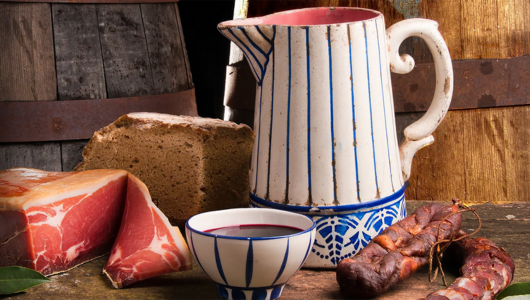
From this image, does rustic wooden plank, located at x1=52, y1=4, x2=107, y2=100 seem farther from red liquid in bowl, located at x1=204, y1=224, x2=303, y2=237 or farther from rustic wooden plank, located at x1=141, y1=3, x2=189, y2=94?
red liquid in bowl, located at x1=204, y1=224, x2=303, y2=237

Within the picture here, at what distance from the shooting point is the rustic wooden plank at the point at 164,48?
1451 mm

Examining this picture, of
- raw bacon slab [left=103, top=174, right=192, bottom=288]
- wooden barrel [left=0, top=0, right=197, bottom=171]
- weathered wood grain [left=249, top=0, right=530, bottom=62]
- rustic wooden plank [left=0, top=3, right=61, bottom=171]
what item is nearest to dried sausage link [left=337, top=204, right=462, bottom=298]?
raw bacon slab [left=103, top=174, right=192, bottom=288]

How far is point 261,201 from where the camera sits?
104 cm

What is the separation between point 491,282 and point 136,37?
99 centimetres

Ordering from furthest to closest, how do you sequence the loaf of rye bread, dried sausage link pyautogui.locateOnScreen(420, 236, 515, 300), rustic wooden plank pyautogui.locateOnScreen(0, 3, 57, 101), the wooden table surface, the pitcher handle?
rustic wooden plank pyautogui.locateOnScreen(0, 3, 57, 101), the loaf of rye bread, the pitcher handle, the wooden table surface, dried sausage link pyautogui.locateOnScreen(420, 236, 515, 300)

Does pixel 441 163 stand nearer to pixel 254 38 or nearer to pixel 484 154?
pixel 484 154

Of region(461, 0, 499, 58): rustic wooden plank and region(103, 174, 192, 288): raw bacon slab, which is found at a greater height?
region(461, 0, 499, 58): rustic wooden plank

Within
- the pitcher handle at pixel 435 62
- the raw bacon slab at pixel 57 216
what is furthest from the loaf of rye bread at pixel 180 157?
the pitcher handle at pixel 435 62

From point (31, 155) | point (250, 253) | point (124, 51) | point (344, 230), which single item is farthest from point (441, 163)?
point (31, 155)

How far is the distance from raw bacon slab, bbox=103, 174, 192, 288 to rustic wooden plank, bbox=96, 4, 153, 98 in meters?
0.39

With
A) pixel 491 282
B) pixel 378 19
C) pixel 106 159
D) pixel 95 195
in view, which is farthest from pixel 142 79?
pixel 491 282

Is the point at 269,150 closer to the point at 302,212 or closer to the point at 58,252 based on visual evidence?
the point at 302,212

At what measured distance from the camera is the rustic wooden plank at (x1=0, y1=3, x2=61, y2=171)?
1.31 metres

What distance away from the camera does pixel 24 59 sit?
4.34ft
